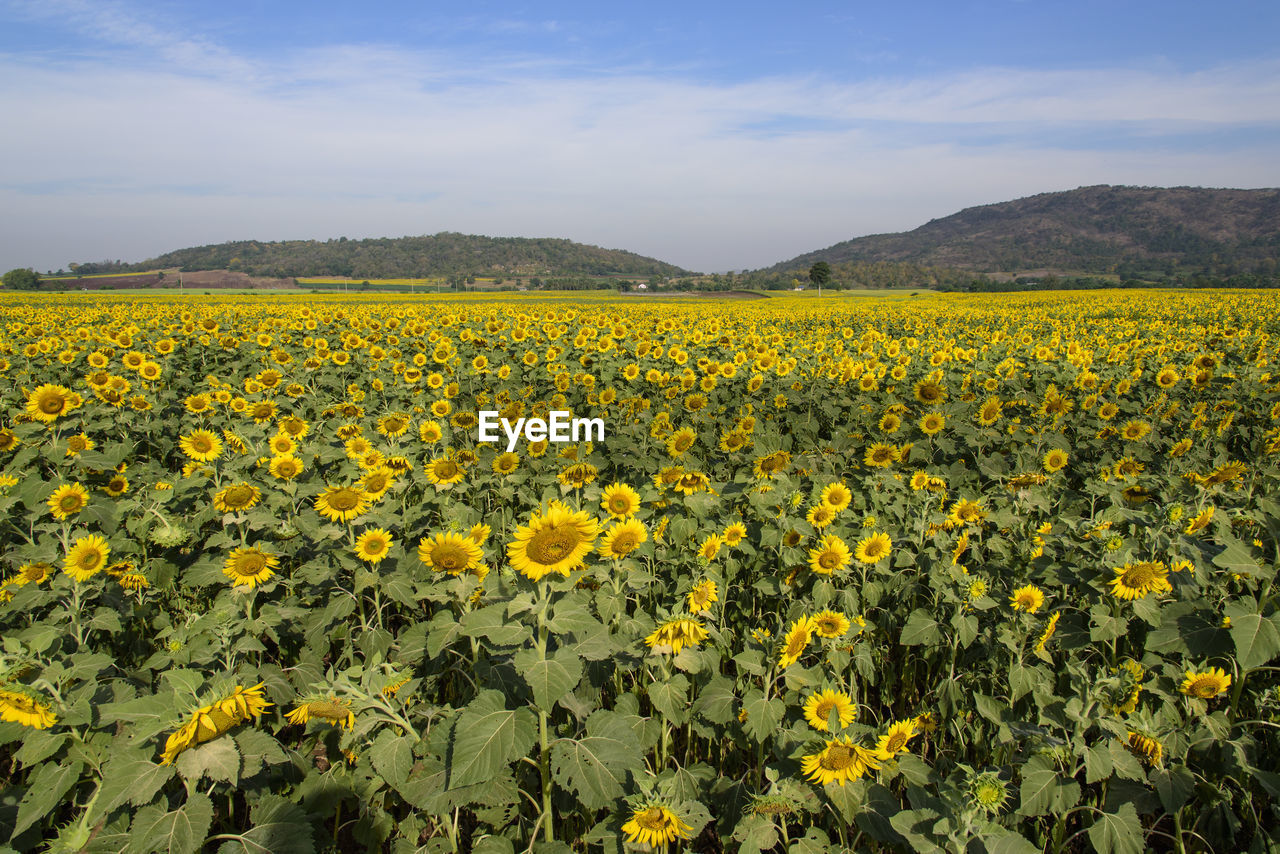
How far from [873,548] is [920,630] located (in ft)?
1.53

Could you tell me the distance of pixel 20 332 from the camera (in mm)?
11773

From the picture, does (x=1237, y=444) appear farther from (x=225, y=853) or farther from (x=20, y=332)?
(x=20, y=332)

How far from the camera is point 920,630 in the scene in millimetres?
3105

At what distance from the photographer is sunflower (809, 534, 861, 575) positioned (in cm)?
319

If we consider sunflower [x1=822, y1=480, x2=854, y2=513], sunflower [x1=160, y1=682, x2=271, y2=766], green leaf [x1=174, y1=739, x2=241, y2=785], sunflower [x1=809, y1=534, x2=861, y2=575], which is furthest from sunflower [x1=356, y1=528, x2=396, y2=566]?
sunflower [x1=822, y1=480, x2=854, y2=513]

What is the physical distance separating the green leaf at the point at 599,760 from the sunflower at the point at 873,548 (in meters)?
1.71

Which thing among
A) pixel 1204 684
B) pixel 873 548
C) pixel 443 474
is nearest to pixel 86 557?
pixel 443 474

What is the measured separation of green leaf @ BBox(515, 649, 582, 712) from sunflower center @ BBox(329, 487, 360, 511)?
1782mm

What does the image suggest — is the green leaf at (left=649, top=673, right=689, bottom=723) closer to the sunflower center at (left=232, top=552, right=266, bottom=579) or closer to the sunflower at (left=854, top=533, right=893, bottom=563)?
the sunflower at (left=854, top=533, right=893, bottom=563)

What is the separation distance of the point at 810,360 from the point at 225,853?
9.19 m

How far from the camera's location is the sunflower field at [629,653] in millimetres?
2006

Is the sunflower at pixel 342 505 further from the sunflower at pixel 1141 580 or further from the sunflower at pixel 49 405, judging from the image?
the sunflower at pixel 1141 580

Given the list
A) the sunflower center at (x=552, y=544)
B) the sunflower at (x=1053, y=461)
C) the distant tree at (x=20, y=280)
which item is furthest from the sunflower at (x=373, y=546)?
the distant tree at (x=20, y=280)

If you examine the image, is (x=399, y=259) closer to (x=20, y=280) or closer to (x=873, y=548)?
(x=20, y=280)
